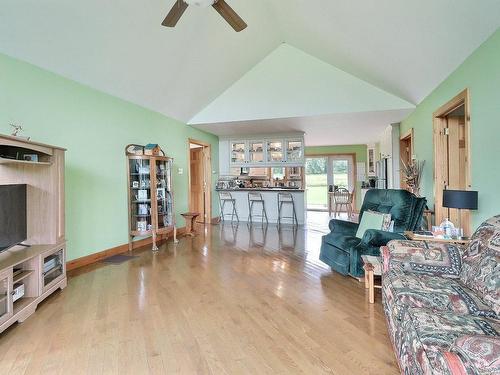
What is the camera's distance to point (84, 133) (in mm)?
3891

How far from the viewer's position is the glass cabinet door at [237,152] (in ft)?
25.4

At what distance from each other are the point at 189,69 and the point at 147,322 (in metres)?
3.75

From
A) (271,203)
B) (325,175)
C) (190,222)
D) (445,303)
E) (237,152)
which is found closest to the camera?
(445,303)

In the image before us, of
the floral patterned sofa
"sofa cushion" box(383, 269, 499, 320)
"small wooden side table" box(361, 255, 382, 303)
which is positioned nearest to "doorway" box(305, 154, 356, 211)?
"small wooden side table" box(361, 255, 382, 303)

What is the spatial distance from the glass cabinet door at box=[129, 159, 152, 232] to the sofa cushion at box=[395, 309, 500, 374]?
4119mm

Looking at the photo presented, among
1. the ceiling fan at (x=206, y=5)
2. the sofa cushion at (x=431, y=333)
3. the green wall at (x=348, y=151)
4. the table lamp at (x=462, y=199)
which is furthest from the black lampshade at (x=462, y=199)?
A: the green wall at (x=348, y=151)

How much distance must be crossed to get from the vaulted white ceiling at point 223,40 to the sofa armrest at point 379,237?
1945mm

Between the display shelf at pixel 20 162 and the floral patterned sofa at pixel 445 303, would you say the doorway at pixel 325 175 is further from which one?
the display shelf at pixel 20 162

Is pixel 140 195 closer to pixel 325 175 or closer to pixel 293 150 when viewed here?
pixel 293 150

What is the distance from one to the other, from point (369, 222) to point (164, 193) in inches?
133

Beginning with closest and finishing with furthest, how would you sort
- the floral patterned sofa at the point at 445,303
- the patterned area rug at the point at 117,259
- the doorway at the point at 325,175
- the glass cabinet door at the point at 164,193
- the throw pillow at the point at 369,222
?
1. the floral patterned sofa at the point at 445,303
2. the throw pillow at the point at 369,222
3. the patterned area rug at the point at 117,259
4. the glass cabinet door at the point at 164,193
5. the doorway at the point at 325,175

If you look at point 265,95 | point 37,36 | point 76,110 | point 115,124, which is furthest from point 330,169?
point 37,36

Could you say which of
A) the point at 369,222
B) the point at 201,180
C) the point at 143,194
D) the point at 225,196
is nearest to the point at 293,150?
the point at 225,196

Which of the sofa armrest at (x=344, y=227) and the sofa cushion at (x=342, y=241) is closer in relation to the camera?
the sofa cushion at (x=342, y=241)
